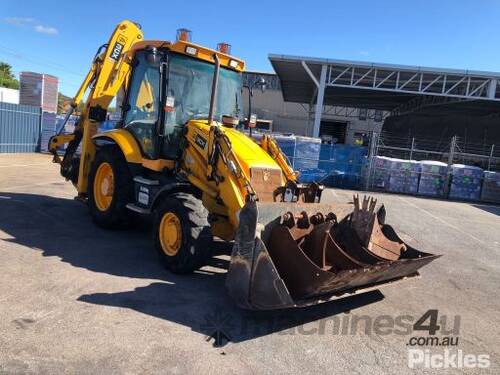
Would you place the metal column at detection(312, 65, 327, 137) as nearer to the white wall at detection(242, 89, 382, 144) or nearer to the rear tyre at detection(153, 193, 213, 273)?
the rear tyre at detection(153, 193, 213, 273)

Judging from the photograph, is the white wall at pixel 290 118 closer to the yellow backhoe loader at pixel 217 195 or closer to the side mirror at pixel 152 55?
the yellow backhoe loader at pixel 217 195

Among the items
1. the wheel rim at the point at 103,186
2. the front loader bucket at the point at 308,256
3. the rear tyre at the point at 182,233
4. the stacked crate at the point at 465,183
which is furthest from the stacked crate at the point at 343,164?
the rear tyre at the point at 182,233

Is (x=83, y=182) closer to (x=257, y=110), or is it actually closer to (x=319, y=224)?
(x=319, y=224)

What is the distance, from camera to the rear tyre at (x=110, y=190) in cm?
730

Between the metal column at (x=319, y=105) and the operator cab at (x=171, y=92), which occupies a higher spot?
the metal column at (x=319, y=105)

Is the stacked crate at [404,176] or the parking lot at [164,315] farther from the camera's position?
the stacked crate at [404,176]

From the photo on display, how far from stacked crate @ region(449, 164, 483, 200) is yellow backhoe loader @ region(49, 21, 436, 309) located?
1525 centimetres

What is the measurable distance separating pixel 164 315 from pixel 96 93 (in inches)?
219

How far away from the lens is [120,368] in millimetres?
3639

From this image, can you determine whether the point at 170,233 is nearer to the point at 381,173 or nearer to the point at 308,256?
the point at 308,256

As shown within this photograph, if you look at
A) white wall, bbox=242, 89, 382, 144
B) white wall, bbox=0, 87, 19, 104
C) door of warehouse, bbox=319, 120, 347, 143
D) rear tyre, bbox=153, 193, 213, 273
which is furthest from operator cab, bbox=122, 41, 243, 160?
door of warehouse, bbox=319, 120, 347, 143

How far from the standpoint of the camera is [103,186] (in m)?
7.79

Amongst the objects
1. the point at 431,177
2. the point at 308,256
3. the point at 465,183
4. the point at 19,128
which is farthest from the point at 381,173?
the point at 308,256

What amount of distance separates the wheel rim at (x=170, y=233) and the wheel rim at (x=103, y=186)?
195 centimetres
